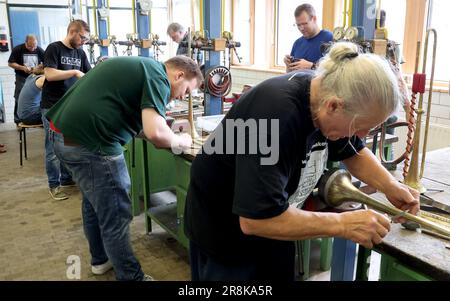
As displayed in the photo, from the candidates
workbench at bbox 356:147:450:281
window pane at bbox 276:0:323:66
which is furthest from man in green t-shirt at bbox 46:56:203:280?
window pane at bbox 276:0:323:66

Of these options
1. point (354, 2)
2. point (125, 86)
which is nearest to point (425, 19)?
point (354, 2)

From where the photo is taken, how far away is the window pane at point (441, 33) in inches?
137

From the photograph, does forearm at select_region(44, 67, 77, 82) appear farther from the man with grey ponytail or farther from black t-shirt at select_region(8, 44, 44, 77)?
black t-shirt at select_region(8, 44, 44, 77)

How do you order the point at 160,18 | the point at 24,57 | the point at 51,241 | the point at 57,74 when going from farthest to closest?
the point at 160,18
the point at 24,57
the point at 57,74
the point at 51,241

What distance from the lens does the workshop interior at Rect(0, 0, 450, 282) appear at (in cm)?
95

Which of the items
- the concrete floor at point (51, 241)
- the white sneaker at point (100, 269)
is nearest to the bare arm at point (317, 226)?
the concrete floor at point (51, 241)

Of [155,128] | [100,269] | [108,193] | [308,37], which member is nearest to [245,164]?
[155,128]

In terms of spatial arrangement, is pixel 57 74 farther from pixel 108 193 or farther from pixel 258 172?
pixel 258 172

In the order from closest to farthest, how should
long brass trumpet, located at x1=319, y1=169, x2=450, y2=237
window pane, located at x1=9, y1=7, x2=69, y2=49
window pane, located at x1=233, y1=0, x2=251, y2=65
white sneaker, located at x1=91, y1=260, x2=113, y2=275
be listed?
long brass trumpet, located at x1=319, y1=169, x2=450, y2=237
white sneaker, located at x1=91, y1=260, x2=113, y2=275
window pane, located at x1=233, y1=0, x2=251, y2=65
window pane, located at x1=9, y1=7, x2=69, y2=49

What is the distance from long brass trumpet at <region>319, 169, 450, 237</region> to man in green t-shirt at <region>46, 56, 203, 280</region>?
0.80 m

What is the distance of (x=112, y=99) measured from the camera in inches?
69.9

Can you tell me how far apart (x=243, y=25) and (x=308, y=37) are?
2667 millimetres

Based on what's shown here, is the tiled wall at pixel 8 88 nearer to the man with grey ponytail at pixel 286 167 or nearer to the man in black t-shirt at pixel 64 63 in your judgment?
the man in black t-shirt at pixel 64 63

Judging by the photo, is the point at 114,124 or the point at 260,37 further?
the point at 260,37
